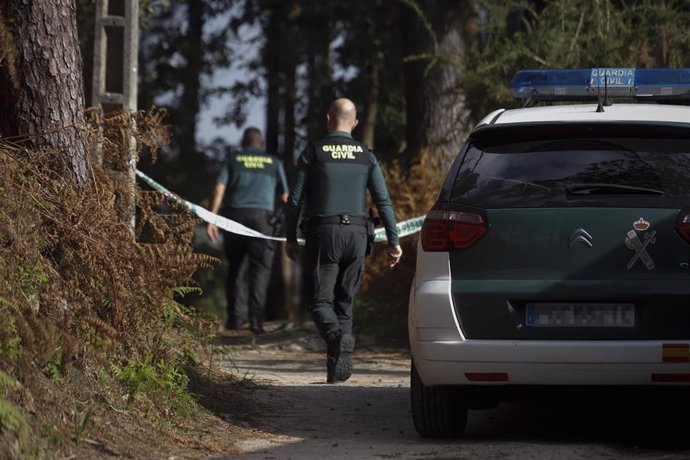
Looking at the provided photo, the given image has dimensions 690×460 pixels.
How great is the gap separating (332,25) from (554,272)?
58.5ft

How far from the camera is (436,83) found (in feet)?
56.0

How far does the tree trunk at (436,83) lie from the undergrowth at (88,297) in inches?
301

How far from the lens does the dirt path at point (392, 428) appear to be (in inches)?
286

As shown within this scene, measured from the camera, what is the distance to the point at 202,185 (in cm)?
2661

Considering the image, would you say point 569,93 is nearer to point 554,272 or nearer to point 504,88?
point 554,272

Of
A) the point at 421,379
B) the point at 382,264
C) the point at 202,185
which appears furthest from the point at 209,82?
the point at 421,379

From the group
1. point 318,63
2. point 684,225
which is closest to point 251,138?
point 684,225

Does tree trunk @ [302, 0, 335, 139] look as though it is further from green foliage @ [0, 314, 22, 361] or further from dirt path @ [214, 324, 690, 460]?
green foliage @ [0, 314, 22, 361]

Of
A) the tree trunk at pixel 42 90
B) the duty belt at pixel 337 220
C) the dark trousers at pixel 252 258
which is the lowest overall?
the dark trousers at pixel 252 258

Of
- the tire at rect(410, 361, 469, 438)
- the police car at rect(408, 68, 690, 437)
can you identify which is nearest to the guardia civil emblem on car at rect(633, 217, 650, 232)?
the police car at rect(408, 68, 690, 437)

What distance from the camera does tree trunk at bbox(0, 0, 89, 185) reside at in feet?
27.1

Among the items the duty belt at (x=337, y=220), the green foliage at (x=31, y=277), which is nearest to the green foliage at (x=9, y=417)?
the green foliage at (x=31, y=277)

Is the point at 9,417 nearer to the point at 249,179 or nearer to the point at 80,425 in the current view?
the point at 80,425

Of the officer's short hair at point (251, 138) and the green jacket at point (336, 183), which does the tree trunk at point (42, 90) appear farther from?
the officer's short hair at point (251, 138)
